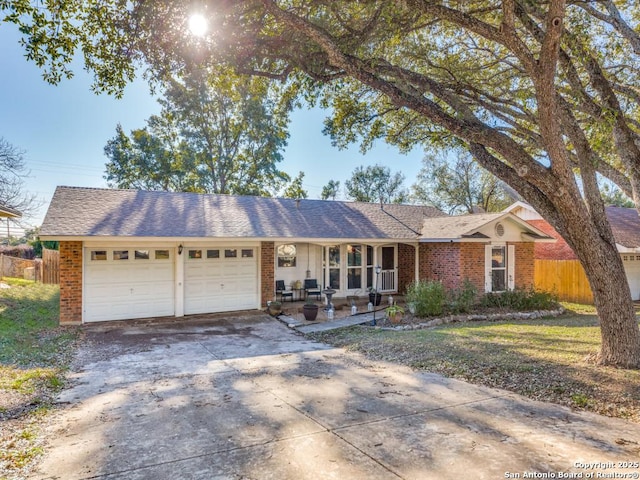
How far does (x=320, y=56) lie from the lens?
8.09 metres

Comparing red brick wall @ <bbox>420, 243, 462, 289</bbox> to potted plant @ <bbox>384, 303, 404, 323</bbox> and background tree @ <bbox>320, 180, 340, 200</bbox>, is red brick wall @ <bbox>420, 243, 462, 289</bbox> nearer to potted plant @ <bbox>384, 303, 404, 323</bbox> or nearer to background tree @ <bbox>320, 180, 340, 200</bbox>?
potted plant @ <bbox>384, 303, 404, 323</bbox>

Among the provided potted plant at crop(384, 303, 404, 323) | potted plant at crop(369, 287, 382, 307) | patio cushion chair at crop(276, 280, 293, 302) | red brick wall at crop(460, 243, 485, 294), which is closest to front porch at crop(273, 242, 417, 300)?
patio cushion chair at crop(276, 280, 293, 302)

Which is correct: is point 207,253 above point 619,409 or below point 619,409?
above

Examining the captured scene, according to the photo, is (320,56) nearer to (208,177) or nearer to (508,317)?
(508,317)

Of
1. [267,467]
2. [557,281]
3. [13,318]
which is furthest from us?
[557,281]

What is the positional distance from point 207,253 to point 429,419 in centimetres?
962

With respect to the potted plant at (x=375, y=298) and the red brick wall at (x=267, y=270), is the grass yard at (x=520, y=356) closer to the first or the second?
the potted plant at (x=375, y=298)

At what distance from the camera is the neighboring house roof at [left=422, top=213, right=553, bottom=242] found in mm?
14008

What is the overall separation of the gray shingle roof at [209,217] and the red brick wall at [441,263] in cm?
82

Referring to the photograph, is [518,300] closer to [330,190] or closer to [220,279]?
[220,279]

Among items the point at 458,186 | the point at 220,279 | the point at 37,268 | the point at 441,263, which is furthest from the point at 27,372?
the point at 458,186

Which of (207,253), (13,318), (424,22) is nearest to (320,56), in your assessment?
(424,22)

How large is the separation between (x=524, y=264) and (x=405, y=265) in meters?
4.56

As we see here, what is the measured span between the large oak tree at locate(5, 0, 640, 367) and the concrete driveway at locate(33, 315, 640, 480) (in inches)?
124
